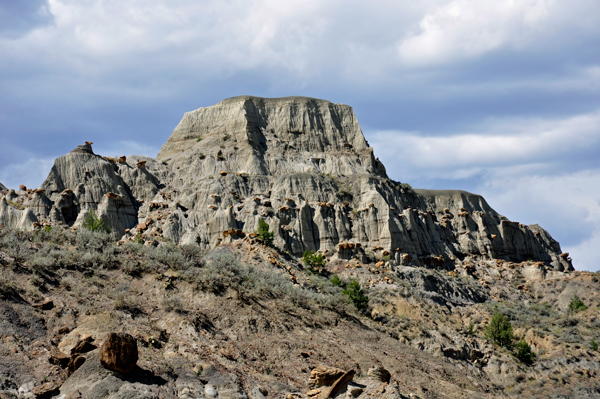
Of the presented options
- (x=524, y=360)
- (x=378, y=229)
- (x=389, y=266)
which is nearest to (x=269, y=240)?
(x=389, y=266)

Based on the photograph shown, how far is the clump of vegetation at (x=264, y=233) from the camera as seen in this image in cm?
4964

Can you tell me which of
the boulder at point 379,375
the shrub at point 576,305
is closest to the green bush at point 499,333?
the shrub at point 576,305

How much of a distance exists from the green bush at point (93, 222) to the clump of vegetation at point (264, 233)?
16024 mm

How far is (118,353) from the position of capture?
1245 centimetres

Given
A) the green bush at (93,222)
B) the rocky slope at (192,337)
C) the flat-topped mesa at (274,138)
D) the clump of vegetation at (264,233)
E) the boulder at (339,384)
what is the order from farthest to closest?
the flat-topped mesa at (274,138) → the green bush at (93,222) → the clump of vegetation at (264,233) → the boulder at (339,384) → the rocky slope at (192,337)

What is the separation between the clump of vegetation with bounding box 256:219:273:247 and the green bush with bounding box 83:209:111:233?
16.0 metres

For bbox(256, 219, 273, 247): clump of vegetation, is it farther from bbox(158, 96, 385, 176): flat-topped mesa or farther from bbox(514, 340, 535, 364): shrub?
bbox(514, 340, 535, 364): shrub

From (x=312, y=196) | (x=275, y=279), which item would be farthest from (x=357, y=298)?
(x=312, y=196)

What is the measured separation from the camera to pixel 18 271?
1734cm

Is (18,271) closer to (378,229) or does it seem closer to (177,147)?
(378,229)

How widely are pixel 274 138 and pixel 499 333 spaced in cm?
4861

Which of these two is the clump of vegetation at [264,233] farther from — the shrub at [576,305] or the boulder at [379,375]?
the boulder at [379,375]

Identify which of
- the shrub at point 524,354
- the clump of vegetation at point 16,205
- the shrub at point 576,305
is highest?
the clump of vegetation at point 16,205

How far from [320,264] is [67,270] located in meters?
32.5
